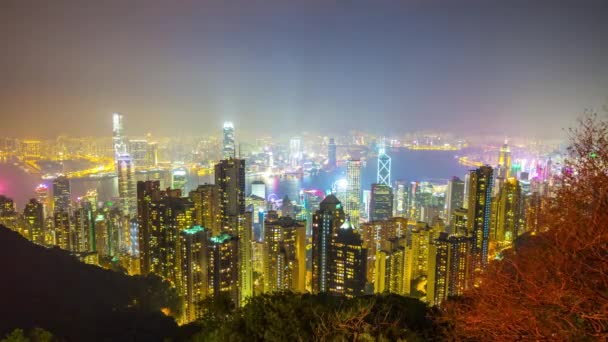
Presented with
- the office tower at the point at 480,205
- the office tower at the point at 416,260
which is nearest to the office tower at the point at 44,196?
the office tower at the point at 416,260

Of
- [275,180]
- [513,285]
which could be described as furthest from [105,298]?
[275,180]

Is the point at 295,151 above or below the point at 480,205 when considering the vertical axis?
above

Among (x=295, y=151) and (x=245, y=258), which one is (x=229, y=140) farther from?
(x=245, y=258)

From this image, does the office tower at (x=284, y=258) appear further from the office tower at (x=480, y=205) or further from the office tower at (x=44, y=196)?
the office tower at (x=44, y=196)

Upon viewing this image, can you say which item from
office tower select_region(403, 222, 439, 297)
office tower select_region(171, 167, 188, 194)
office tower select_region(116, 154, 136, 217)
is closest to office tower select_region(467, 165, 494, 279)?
office tower select_region(403, 222, 439, 297)

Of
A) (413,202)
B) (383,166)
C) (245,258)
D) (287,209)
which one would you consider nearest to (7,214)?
(245,258)

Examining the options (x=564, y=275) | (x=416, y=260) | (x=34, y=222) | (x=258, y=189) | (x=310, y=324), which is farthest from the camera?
(x=258, y=189)
